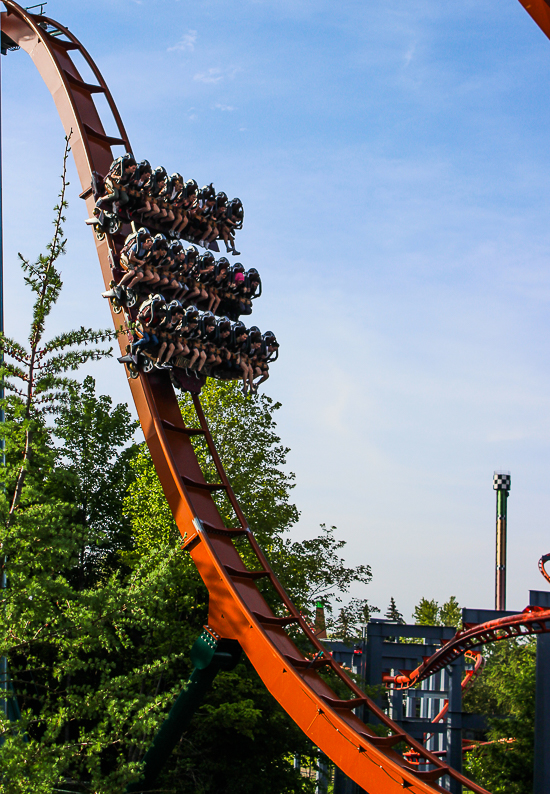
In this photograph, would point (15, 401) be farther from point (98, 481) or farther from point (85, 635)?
point (98, 481)

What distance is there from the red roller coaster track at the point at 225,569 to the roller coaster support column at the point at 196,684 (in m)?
0.21

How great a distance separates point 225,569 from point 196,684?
60.2 inches

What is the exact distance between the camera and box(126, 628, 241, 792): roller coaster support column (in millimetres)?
11266

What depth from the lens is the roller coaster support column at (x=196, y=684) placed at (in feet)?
37.0

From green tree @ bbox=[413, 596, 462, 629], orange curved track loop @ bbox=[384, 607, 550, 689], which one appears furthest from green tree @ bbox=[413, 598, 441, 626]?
orange curved track loop @ bbox=[384, 607, 550, 689]

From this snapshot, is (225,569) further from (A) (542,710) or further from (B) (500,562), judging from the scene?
(B) (500,562)

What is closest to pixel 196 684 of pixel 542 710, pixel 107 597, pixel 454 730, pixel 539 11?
pixel 107 597

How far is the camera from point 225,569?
36.7 ft

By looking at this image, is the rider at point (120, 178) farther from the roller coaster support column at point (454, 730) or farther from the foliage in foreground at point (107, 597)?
the roller coaster support column at point (454, 730)

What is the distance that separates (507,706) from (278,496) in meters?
22.3

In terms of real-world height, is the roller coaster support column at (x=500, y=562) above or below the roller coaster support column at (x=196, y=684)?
above

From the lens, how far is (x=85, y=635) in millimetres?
7363

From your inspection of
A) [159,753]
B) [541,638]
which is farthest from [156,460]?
[541,638]

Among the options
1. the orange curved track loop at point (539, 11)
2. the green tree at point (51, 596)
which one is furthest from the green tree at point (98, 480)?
the orange curved track loop at point (539, 11)
